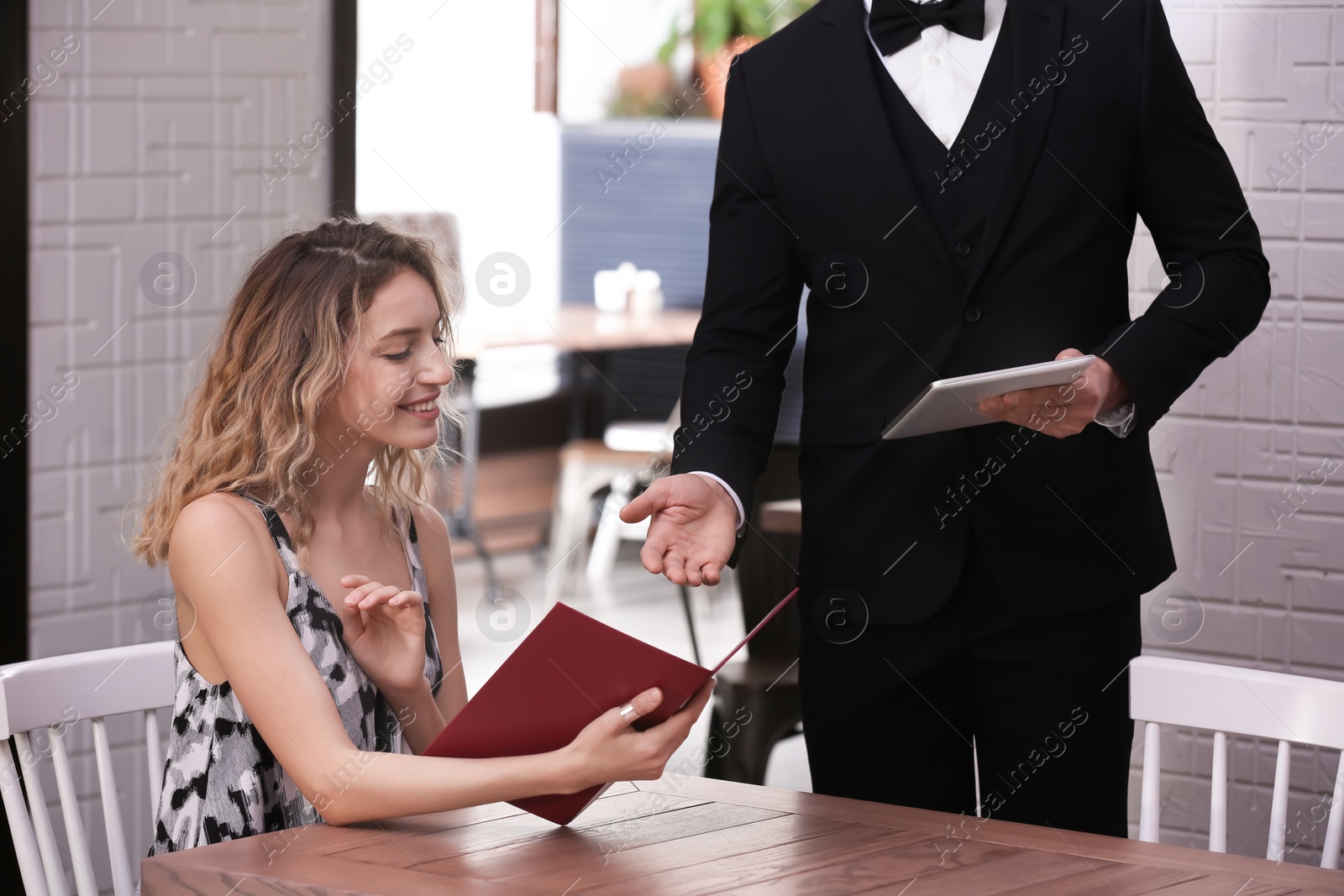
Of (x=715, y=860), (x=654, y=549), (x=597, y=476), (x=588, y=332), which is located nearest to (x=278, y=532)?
(x=654, y=549)

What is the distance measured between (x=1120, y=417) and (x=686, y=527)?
48 cm

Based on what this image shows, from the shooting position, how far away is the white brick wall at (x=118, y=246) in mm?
2453

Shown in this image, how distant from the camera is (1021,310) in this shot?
1526 mm

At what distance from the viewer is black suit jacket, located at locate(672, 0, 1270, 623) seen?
1.52 metres

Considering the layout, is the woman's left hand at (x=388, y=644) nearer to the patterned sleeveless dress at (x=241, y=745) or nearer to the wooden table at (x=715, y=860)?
the patterned sleeveless dress at (x=241, y=745)

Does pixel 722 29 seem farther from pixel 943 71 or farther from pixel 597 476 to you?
pixel 943 71

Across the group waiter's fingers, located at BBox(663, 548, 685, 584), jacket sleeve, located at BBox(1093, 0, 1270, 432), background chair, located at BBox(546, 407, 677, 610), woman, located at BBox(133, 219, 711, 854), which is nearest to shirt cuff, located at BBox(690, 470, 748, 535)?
waiter's fingers, located at BBox(663, 548, 685, 584)

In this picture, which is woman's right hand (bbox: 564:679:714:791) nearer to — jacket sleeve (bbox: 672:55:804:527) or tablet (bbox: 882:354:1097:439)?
tablet (bbox: 882:354:1097:439)

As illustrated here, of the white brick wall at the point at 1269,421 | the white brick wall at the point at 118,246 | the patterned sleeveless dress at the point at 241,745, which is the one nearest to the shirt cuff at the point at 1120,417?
the patterned sleeveless dress at the point at 241,745

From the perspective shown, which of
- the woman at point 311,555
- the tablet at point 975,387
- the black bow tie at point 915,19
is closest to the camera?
the tablet at point 975,387

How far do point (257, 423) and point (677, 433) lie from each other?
0.47 metres

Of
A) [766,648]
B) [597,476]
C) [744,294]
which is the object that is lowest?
[766,648]

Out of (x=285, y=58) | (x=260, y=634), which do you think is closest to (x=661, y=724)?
(x=260, y=634)

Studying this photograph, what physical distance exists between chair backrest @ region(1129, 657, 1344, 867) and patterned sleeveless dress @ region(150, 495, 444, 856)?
838 millimetres
